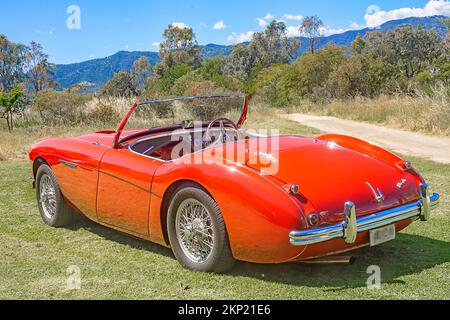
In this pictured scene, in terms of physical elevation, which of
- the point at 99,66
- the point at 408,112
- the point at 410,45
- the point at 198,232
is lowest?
the point at 198,232

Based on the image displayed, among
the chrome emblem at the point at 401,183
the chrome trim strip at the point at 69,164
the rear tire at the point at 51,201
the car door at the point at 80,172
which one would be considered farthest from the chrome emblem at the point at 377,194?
the rear tire at the point at 51,201

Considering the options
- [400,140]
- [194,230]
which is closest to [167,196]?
[194,230]

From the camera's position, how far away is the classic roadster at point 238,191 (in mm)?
3633

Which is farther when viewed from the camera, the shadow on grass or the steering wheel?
the steering wheel

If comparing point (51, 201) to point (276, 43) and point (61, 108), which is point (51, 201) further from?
point (276, 43)

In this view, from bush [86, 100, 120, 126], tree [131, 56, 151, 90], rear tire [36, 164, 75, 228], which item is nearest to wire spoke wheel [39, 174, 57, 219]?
rear tire [36, 164, 75, 228]

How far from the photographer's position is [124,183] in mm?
4609

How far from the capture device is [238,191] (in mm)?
Answer: 3707

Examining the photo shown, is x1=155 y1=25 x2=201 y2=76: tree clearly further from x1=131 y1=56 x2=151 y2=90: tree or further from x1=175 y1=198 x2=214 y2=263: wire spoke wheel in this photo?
x1=175 y1=198 x2=214 y2=263: wire spoke wheel

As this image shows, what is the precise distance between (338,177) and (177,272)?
4.52ft

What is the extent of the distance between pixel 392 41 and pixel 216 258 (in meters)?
55.1

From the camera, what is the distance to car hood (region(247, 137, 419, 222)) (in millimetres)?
3741

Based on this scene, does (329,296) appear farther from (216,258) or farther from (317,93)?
(317,93)
